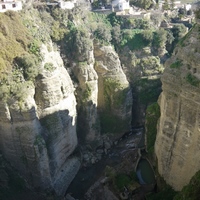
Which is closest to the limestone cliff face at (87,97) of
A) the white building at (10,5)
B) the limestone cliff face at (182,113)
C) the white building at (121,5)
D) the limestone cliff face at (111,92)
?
the limestone cliff face at (111,92)

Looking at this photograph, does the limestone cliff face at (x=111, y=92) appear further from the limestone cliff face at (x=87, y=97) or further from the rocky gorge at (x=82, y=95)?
the limestone cliff face at (x=87, y=97)

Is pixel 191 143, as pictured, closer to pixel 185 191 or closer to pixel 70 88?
pixel 185 191

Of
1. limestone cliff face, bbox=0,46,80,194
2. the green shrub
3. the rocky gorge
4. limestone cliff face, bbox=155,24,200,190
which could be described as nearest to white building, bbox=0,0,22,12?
the rocky gorge

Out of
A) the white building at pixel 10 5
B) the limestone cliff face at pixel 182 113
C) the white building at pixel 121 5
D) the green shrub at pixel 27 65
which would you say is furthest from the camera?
the white building at pixel 121 5

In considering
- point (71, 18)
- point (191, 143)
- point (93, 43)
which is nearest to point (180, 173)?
point (191, 143)

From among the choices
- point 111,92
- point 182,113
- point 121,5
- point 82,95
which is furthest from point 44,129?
point 121,5

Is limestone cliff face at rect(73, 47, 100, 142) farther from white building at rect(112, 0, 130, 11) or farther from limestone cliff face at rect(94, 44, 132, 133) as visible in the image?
white building at rect(112, 0, 130, 11)

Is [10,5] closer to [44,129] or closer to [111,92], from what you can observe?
[44,129]
